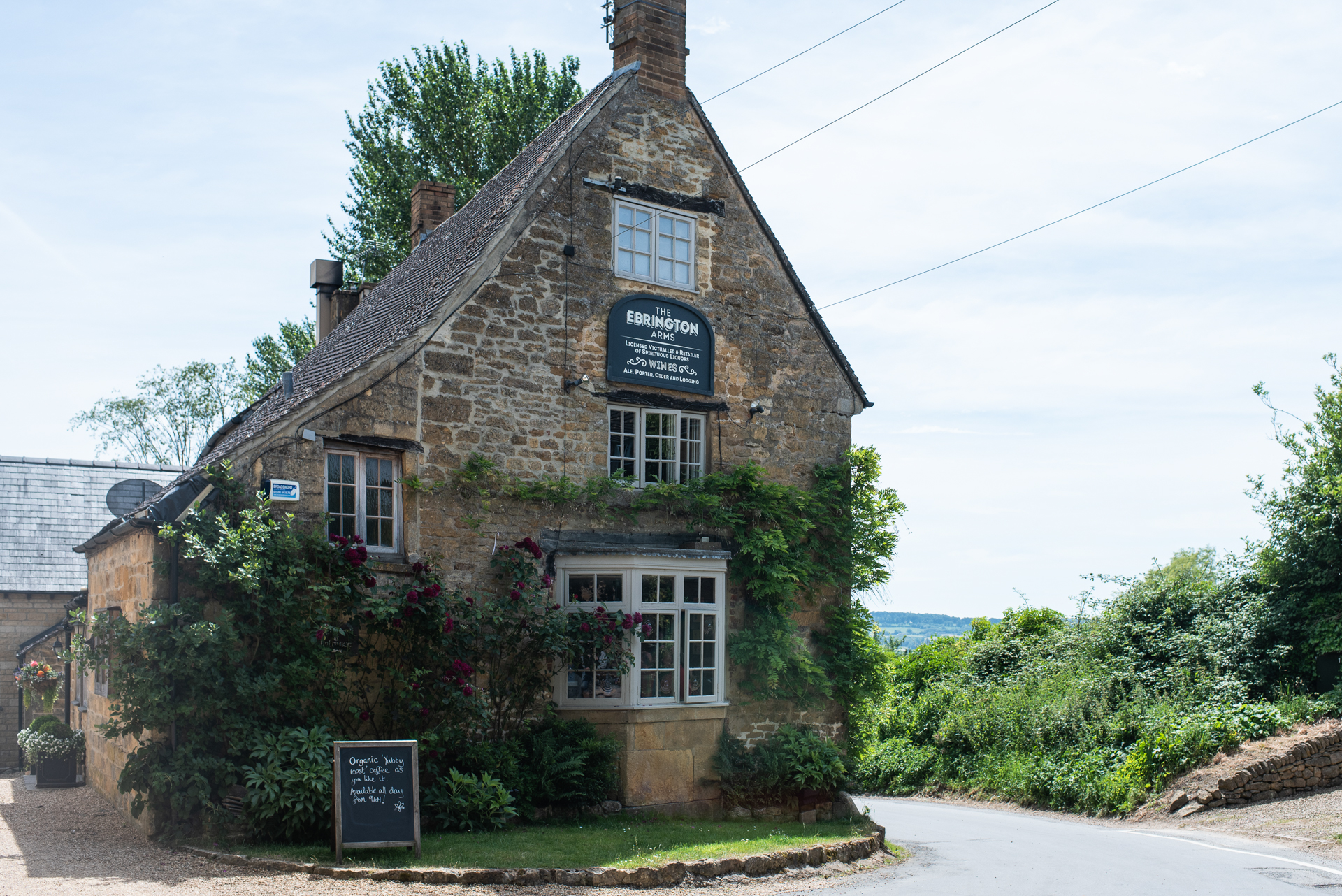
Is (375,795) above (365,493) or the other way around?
the other way around

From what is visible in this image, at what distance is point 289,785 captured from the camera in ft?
35.3

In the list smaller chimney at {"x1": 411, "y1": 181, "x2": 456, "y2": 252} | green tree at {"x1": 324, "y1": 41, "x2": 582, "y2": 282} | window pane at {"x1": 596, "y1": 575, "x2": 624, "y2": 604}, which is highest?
green tree at {"x1": 324, "y1": 41, "x2": 582, "y2": 282}

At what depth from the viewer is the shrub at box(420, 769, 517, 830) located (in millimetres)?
11805

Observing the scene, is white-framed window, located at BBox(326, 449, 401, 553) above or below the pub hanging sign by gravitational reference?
below

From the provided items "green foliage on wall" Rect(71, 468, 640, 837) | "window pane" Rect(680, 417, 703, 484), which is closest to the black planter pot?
"green foliage on wall" Rect(71, 468, 640, 837)

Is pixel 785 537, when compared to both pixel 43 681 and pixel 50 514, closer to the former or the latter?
pixel 43 681

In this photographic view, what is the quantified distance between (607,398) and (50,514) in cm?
1546

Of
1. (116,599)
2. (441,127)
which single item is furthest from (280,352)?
(116,599)

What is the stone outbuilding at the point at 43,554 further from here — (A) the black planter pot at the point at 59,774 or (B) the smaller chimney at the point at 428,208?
(B) the smaller chimney at the point at 428,208

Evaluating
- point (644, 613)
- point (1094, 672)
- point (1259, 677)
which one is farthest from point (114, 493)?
point (1259, 677)

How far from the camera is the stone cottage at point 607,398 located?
12812mm

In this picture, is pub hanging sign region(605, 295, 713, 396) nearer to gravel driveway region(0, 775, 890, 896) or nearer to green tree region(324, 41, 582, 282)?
gravel driveway region(0, 775, 890, 896)

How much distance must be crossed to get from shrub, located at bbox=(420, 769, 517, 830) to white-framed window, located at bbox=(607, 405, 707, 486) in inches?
170

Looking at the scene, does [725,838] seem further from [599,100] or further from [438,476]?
[599,100]
